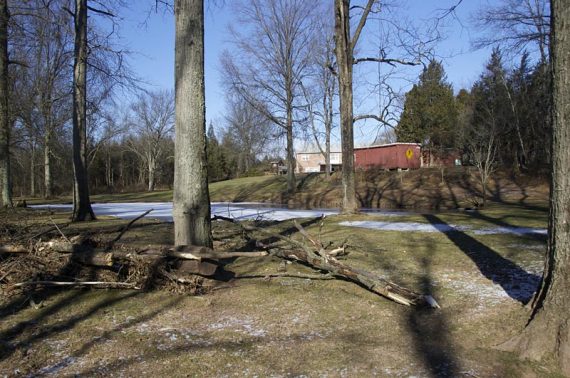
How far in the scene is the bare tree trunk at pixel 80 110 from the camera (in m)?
12.8

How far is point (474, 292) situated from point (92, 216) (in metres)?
11.1

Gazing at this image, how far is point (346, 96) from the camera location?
→ 13.5 meters

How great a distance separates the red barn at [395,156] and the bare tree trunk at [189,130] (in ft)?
108

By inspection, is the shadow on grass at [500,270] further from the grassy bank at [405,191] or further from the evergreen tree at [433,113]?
the evergreen tree at [433,113]

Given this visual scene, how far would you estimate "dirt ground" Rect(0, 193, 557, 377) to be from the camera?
3.89 m

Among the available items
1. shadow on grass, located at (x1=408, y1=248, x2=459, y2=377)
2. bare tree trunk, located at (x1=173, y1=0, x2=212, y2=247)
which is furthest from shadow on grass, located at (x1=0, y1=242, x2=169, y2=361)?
shadow on grass, located at (x1=408, y1=248, x2=459, y2=377)

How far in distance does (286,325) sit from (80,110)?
1041 centimetres

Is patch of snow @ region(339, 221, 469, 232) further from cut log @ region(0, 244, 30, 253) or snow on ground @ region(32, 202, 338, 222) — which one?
cut log @ region(0, 244, 30, 253)

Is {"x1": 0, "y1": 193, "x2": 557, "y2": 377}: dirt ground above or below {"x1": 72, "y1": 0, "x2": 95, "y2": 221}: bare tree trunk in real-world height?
below

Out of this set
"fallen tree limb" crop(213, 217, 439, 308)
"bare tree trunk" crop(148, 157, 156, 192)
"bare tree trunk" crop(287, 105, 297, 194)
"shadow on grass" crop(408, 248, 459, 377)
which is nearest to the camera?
"shadow on grass" crop(408, 248, 459, 377)

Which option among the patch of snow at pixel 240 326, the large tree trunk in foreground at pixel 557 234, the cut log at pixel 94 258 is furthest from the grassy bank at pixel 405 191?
the cut log at pixel 94 258

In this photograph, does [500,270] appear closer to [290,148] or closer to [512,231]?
[512,231]

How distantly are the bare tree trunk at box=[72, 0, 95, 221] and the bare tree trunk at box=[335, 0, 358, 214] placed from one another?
724 cm

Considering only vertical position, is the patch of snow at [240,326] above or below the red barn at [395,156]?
below
